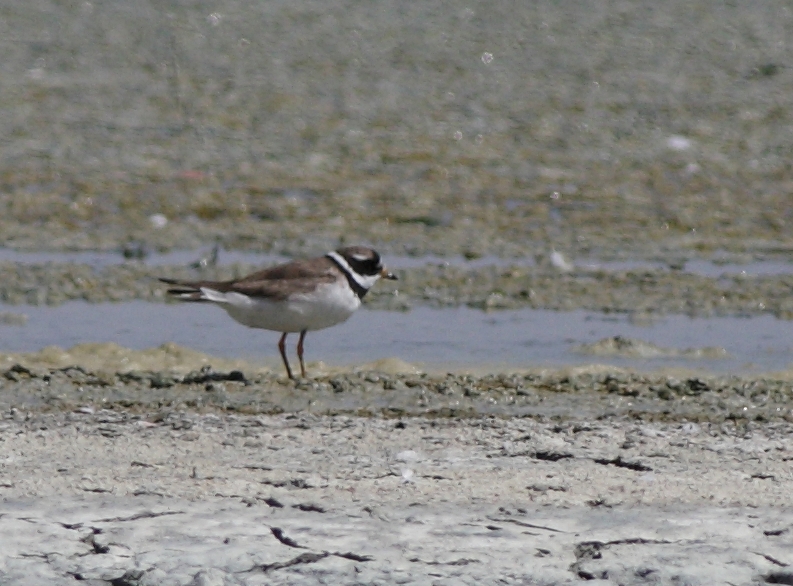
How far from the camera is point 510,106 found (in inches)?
618

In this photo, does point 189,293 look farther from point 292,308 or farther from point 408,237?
point 408,237

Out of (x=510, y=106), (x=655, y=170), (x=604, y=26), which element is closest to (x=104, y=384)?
(x=655, y=170)

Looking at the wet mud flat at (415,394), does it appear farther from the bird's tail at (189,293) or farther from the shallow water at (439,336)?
the shallow water at (439,336)

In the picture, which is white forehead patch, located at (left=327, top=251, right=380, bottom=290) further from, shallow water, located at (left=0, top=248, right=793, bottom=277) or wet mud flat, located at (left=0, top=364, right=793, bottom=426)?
shallow water, located at (left=0, top=248, right=793, bottom=277)

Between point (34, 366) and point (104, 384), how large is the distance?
25.8 inches

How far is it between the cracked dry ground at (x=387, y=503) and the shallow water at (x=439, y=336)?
2.12m

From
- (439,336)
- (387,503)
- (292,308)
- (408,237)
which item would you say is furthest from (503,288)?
(387,503)

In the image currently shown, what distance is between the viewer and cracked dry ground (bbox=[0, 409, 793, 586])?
4.75m

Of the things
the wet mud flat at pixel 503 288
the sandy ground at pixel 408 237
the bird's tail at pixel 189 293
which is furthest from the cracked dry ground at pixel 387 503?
the wet mud flat at pixel 503 288

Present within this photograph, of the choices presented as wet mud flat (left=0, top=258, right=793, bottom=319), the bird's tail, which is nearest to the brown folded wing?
the bird's tail

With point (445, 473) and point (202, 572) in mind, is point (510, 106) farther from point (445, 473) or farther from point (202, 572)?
point (202, 572)

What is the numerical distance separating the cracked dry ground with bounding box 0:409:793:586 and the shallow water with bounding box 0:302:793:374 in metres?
2.12

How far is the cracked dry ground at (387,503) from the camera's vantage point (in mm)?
4754

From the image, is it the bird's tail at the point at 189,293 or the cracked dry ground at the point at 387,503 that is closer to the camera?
the cracked dry ground at the point at 387,503
